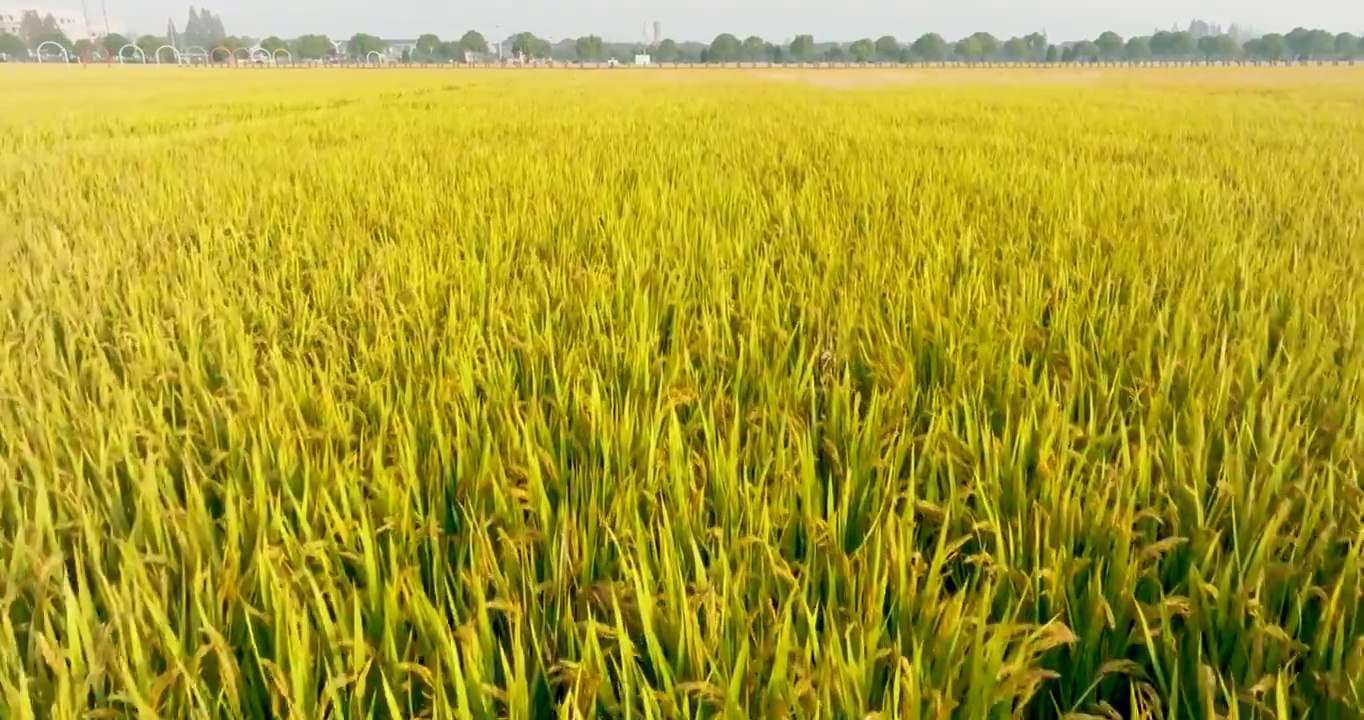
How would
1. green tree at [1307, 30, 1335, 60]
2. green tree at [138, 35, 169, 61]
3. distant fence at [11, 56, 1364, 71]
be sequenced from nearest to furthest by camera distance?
distant fence at [11, 56, 1364, 71] < green tree at [138, 35, 169, 61] < green tree at [1307, 30, 1335, 60]

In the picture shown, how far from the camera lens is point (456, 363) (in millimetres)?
1541

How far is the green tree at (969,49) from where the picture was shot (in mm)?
104625

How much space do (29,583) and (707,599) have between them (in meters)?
0.75

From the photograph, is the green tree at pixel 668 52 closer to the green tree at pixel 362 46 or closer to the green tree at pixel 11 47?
the green tree at pixel 362 46

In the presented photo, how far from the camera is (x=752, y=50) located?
337 ft

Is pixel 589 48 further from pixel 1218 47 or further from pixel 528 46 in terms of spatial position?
pixel 1218 47

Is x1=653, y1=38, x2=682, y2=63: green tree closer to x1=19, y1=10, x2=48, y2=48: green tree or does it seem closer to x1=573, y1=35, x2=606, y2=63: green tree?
x1=573, y1=35, x2=606, y2=63: green tree

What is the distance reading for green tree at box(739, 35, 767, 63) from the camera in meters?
102

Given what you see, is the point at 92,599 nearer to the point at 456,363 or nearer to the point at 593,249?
the point at 456,363

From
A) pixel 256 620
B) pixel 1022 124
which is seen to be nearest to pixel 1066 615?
pixel 256 620

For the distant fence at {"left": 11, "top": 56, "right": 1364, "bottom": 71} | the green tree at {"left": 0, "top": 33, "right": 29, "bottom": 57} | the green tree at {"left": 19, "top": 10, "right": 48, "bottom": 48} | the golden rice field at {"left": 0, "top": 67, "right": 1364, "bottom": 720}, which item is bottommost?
the golden rice field at {"left": 0, "top": 67, "right": 1364, "bottom": 720}

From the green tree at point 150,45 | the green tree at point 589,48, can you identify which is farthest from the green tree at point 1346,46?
Result: the green tree at point 150,45

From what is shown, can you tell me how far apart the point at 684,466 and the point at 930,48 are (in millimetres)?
109445

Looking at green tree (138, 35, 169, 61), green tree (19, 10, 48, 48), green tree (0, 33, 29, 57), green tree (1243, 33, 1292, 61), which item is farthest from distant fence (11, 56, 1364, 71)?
green tree (19, 10, 48, 48)
